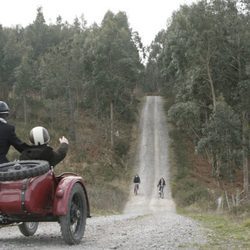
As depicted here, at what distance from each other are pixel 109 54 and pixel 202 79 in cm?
1196

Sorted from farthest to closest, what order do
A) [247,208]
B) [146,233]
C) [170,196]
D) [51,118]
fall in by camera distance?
[51,118]
[170,196]
[247,208]
[146,233]

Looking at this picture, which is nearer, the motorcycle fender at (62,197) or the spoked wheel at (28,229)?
the motorcycle fender at (62,197)

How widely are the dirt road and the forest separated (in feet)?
9.71

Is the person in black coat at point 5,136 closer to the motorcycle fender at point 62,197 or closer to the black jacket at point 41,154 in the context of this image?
the black jacket at point 41,154

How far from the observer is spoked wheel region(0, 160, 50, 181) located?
729cm

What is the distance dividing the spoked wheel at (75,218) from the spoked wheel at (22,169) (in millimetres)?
633

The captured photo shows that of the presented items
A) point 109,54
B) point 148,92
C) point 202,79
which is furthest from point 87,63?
point 148,92

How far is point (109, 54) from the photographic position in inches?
2176

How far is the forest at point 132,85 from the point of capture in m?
43.1

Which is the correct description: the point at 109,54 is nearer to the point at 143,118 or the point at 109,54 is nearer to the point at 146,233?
the point at 143,118

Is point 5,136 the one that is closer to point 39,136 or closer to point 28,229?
point 39,136

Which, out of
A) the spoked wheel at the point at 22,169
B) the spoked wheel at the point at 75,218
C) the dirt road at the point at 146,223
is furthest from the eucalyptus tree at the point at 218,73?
the spoked wheel at the point at 22,169

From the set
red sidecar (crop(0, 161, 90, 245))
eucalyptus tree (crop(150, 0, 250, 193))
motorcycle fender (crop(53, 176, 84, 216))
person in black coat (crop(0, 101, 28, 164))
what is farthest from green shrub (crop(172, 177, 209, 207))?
person in black coat (crop(0, 101, 28, 164))

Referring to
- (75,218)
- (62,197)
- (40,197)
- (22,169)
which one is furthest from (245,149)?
(22,169)
